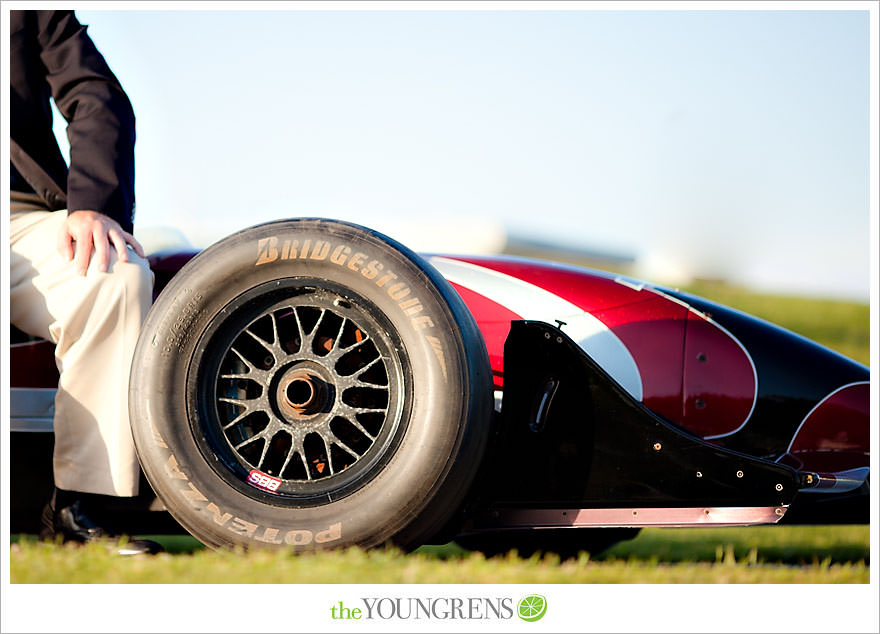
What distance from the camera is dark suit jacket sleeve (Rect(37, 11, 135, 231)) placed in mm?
2902

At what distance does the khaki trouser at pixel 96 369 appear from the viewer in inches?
102

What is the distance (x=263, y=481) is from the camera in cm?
237

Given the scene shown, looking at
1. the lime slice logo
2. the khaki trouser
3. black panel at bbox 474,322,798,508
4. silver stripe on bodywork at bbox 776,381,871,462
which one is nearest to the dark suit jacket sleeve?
the khaki trouser

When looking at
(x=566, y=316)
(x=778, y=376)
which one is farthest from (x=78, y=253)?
(x=778, y=376)

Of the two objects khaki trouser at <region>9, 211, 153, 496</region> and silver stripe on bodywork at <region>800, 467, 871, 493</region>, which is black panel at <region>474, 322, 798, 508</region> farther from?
khaki trouser at <region>9, 211, 153, 496</region>

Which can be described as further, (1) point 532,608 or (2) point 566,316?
(2) point 566,316

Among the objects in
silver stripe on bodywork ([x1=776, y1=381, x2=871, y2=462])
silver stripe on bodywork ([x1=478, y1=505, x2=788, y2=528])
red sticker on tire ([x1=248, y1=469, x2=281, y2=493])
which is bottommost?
silver stripe on bodywork ([x1=478, y1=505, x2=788, y2=528])

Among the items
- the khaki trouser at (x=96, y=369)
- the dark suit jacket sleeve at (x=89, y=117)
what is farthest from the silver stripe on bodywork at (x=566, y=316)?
the dark suit jacket sleeve at (x=89, y=117)

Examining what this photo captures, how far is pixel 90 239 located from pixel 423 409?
1290mm

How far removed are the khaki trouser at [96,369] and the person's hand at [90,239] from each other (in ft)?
0.09

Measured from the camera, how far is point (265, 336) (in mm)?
2564

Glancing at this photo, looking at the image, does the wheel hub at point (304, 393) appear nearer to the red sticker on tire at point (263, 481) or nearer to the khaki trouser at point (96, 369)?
the red sticker on tire at point (263, 481)

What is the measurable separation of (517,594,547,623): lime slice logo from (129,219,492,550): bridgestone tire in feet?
0.99

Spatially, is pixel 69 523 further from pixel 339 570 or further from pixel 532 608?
pixel 532 608
